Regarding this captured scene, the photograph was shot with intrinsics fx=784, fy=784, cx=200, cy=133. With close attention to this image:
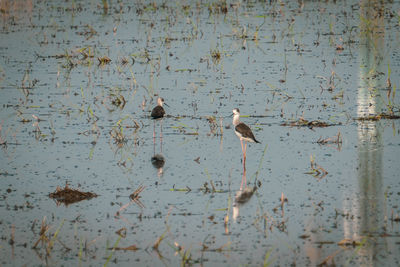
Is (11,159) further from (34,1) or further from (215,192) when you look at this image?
(34,1)

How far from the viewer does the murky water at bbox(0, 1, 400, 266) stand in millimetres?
8789

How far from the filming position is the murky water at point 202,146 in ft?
28.8

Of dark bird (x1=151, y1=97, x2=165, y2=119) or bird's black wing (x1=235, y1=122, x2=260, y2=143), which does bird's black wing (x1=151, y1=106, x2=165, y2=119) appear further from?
bird's black wing (x1=235, y1=122, x2=260, y2=143)

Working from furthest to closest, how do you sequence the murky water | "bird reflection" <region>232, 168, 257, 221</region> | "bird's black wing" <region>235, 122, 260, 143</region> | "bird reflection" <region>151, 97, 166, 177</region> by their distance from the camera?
1. "bird's black wing" <region>235, 122, 260, 143</region>
2. "bird reflection" <region>151, 97, 166, 177</region>
3. "bird reflection" <region>232, 168, 257, 221</region>
4. the murky water

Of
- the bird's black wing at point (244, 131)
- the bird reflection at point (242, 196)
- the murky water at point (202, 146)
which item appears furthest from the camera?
the bird's black wing at point (244, 131)

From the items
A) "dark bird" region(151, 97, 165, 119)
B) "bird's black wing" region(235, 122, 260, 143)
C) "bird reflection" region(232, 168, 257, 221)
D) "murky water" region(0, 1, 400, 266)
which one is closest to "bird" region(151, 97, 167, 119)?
"dark bird" region(151, 97, 165, 119)

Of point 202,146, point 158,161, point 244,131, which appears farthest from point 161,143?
point 244,131

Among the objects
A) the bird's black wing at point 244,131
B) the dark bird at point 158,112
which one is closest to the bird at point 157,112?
the dark bird at point 158,112

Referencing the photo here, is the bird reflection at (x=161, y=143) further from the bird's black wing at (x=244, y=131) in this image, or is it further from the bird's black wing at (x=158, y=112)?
the bird's black wing at (x=244, y=131)

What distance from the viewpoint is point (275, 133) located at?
1408cm

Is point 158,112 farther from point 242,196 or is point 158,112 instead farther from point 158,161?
point 242,196

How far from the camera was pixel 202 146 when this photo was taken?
1340 cm

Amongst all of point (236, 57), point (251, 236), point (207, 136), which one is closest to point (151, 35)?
point (236, 57)

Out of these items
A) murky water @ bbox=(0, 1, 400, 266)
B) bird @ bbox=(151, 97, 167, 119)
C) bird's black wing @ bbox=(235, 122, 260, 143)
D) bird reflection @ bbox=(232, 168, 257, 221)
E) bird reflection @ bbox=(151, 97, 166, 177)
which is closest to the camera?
→ murky water @ bbox=(0, 1, 400, 266)
